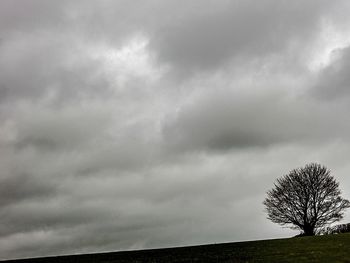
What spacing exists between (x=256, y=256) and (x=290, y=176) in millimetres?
47325

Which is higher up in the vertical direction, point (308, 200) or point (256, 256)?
point (308, 200)

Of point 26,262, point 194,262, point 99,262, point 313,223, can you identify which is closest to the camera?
point 194,262

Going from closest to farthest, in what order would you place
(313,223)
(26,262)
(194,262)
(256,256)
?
(194,262) → (256,256) → (26,262) → (313,223)

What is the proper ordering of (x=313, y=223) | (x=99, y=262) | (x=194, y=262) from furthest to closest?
1. (x=313, y=223)
2. (x=99, y=262)
3. (x=194, y=262)

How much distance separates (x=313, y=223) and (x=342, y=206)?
6.42 m

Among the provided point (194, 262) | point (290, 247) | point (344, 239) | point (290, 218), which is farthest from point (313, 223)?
point (194, 262)

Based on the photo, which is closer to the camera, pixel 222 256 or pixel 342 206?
pixel 222 256

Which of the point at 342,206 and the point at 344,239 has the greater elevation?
the point at 342,206

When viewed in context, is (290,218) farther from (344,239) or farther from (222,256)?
(222,256)

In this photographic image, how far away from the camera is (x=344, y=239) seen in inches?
1987

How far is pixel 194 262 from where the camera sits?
1451 inches

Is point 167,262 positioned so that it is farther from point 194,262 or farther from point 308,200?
point 308,200

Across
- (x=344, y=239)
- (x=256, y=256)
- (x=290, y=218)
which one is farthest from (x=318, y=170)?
(x=256, y=256)

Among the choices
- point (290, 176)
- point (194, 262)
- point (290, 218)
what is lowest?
point (194, 262)
